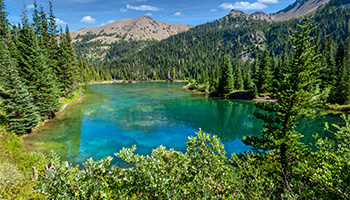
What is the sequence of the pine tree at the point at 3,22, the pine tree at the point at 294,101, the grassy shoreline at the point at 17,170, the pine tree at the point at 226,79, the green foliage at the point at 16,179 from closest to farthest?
the green foliage at the point at 16,179
the grassy shoreline at the point at 17,170
the pine tree at the point at 294,101
the pine tree at the point at 3,22
the pine tree at the point at 226,79

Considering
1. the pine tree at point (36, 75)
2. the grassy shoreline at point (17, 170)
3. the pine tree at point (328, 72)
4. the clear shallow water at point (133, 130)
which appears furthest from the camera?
the pine tree at point (328, 72)

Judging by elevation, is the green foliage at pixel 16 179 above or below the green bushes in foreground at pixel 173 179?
below

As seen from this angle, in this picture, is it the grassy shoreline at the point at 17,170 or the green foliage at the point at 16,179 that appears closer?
the green foliage at the point at 16,179

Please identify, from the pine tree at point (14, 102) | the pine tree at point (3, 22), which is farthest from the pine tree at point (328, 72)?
the pine tree at point (3, 22)

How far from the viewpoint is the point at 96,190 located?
520cm

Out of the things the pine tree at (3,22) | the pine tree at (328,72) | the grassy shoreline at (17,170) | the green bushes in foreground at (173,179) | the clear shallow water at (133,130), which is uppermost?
the pine tree at (3,22)

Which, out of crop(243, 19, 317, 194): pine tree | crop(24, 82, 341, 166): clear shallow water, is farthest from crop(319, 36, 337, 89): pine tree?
crop(243, 19, 317, 194): pine tree

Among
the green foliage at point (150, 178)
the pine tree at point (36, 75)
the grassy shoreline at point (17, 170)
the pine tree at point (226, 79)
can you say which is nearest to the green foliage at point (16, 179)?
the grassy shoreline at point (17, 170)

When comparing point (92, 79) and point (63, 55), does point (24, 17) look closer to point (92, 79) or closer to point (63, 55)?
point (63, 55)

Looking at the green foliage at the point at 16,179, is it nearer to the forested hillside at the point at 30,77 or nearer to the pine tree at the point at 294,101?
the forested hillside at the point at 30,77

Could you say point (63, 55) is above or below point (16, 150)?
above

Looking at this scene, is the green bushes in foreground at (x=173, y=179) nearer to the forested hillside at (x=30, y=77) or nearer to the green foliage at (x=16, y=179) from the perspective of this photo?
the green foliage at (x=16, y=179)

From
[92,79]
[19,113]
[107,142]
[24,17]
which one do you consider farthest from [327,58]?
[92,79]

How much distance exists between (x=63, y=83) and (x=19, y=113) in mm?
28907
